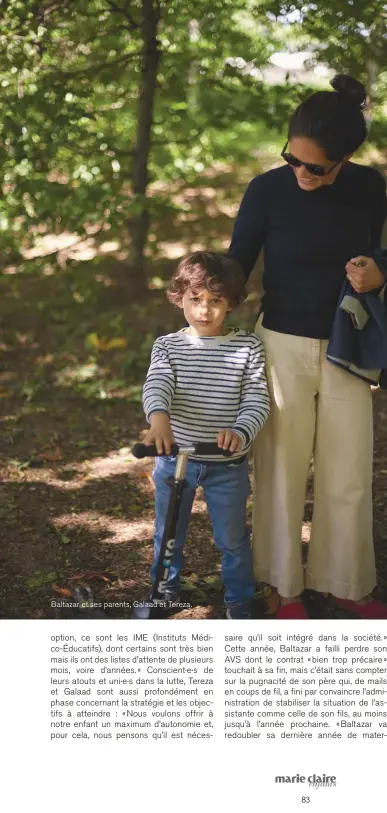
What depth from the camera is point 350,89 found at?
8.83ft

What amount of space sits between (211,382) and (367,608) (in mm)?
1105

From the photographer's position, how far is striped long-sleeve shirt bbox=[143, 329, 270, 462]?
2836 mm

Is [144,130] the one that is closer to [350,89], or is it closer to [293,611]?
[350,89]

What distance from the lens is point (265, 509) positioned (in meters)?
3.10

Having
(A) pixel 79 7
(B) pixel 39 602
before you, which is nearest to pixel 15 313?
(A) pixel 79 7

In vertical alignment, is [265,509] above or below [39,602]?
above

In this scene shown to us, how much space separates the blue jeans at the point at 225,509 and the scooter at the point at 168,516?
3.8 inches

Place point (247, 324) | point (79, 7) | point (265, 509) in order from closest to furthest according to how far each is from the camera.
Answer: point (265, 509) < point (79, 7) < point (247, 324)

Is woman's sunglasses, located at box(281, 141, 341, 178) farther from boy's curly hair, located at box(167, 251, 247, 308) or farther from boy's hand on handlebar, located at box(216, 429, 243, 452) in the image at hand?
boy's hand on handlebar, located at box(216, 429, 243, 452)

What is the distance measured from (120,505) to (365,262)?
213 centimetres
